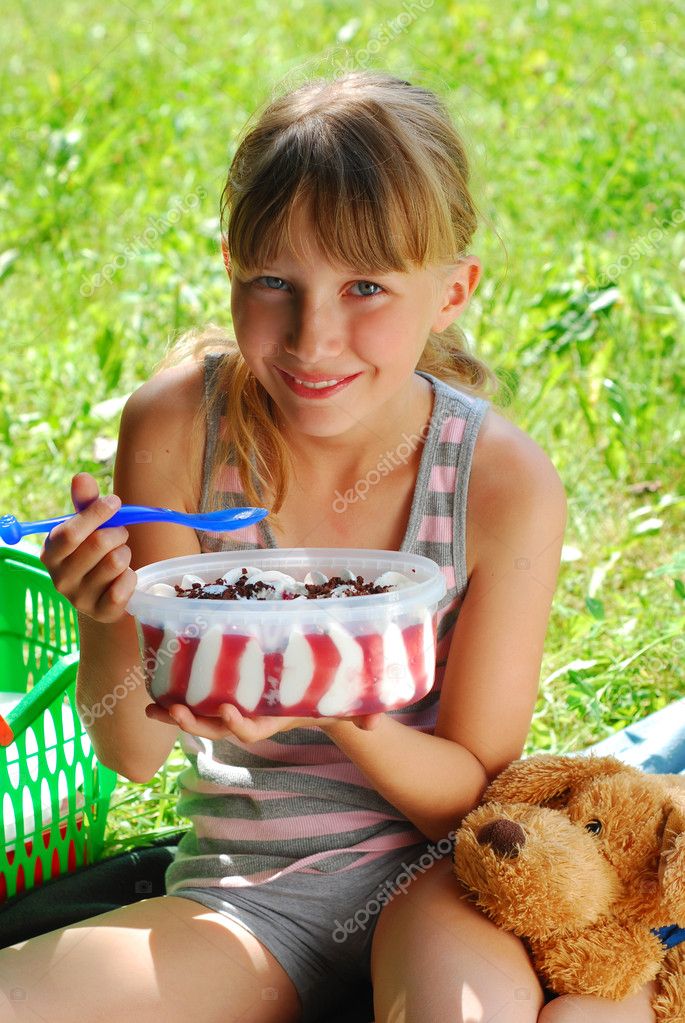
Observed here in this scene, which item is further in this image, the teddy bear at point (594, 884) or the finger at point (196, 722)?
the teddy bear at point (594, 884)

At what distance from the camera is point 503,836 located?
3.87ft

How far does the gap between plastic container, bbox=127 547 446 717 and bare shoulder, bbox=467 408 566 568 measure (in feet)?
1.01

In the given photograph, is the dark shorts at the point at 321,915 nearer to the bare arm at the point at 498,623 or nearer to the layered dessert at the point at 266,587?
the bare arm at the point at 498,623

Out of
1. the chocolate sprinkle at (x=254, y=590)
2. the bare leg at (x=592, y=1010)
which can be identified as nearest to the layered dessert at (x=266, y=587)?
the chocolate sprinkle at (x=254, y=590)

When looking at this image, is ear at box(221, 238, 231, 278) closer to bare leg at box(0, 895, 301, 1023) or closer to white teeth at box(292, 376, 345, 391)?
white teeth at box(292, 376, 345, 391)

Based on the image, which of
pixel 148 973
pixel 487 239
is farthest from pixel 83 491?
pixel 487 239

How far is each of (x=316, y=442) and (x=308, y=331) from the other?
0.24m

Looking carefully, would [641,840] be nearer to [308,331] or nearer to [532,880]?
[532,880]

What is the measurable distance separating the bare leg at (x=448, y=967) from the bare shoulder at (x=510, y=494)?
15.0 inches

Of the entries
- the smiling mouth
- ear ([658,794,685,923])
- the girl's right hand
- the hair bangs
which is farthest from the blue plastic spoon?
ear ([658,794,685,923])

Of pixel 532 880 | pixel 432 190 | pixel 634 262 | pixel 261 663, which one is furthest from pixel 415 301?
pixel 634 262

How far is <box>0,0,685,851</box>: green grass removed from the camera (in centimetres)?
214

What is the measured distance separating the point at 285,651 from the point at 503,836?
325 mm

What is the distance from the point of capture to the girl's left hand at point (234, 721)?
102cm
